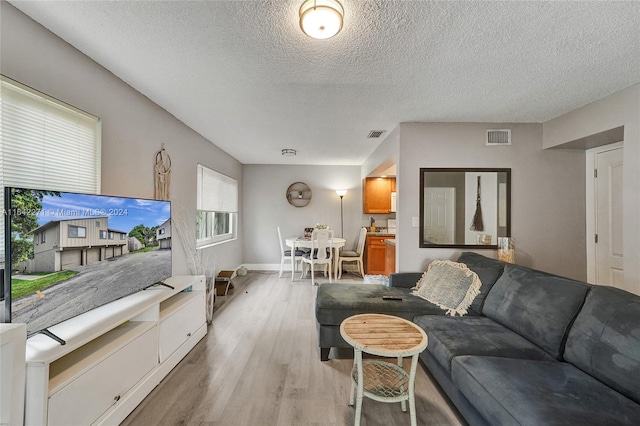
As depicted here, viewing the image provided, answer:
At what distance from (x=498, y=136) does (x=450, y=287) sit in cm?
199

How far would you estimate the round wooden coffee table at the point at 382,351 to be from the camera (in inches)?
56.9

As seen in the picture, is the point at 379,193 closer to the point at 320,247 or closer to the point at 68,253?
the point at 320,247

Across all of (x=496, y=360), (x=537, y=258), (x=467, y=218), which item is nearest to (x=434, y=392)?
(x=496, y=360)

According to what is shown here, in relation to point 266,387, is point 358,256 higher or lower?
higher

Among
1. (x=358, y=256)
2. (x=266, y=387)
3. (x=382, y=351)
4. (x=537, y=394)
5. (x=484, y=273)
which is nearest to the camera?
(x=537, y=394)

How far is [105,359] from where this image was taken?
4.68ft

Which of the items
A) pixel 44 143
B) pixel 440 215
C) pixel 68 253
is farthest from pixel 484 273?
pixel 44 143

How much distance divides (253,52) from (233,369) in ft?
8.01

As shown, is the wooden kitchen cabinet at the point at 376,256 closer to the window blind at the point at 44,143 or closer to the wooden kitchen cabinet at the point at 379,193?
the wooden kitchen cabinet at the point at 379,193

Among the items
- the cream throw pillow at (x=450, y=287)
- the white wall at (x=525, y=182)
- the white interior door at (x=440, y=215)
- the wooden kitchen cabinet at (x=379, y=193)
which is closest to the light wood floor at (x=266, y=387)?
the cream throw pillow at (x=450, y=287)

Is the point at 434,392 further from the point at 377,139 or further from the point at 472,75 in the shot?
the point at 377,139

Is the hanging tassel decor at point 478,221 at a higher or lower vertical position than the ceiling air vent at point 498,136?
lower

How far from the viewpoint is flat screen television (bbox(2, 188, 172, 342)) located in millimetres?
1190

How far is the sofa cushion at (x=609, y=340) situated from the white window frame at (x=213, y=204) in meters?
4.06
